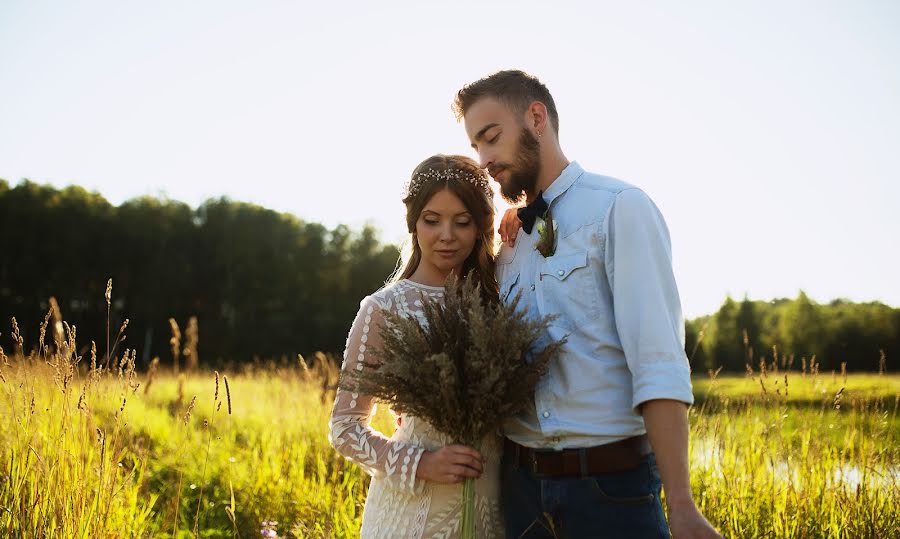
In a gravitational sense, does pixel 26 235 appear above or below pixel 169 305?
above

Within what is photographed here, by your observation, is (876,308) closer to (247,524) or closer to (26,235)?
(247,524)

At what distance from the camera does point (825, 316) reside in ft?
33.3

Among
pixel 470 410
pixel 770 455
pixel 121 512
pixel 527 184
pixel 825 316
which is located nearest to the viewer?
pixel 470 410

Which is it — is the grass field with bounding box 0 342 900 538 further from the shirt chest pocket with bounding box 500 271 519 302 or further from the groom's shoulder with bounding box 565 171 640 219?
the groom's shoulder with bounding box 565 171 640 219

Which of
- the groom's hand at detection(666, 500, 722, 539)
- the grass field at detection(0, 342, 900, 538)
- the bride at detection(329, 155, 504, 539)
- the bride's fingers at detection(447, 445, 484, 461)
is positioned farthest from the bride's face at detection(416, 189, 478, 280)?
the groom's hand at detection(666, 500, 722, 539)

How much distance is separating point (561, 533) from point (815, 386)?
135 inches

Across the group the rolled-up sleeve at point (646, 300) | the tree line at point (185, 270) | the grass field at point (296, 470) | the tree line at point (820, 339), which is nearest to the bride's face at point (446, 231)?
the rolled-up sleeve at point (646, 300)

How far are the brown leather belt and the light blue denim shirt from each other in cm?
3

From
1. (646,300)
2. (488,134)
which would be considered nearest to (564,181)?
(488,134)

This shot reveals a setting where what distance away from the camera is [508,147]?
311 cm

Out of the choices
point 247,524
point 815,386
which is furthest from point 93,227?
point 815,386

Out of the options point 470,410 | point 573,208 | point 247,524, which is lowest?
point 247,524

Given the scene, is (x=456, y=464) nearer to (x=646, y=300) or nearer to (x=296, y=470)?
(x=646, y=300)

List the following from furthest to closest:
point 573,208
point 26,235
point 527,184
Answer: point 26,235
point 527,184
point 573,208
